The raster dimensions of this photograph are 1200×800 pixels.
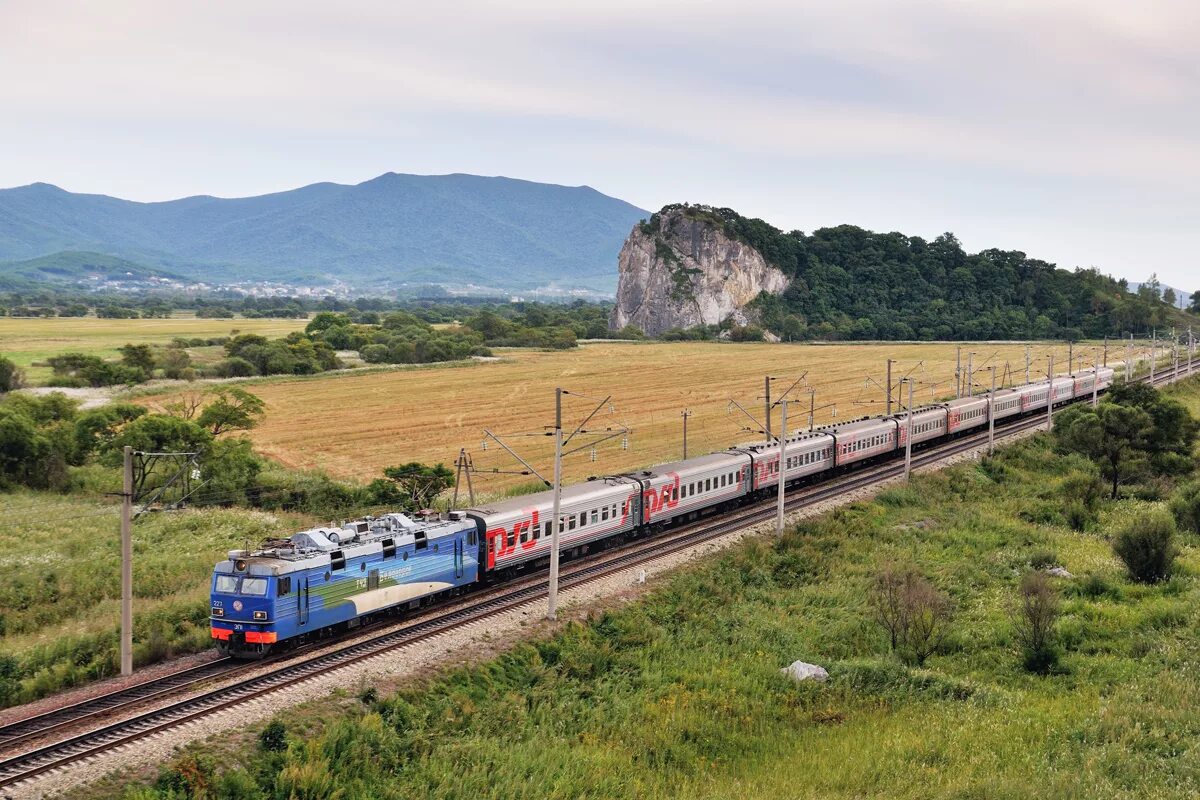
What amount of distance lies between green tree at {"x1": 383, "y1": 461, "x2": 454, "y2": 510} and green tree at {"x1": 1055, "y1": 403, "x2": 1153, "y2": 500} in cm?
3657

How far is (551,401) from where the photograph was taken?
310ft

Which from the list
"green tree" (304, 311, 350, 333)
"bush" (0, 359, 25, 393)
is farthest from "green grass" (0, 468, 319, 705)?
"green tree" (304, 311, 350, 333)

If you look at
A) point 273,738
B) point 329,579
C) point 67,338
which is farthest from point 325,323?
point 273,738

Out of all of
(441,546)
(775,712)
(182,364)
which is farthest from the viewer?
(182,364)

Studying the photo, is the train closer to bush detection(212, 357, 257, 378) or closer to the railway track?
the railway track

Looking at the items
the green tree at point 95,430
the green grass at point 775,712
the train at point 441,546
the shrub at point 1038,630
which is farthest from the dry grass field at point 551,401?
the shrub at point 1038,630

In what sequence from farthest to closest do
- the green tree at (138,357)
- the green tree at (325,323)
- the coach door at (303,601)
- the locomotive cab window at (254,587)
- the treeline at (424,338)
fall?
the green tree at (325,323) → the treeline at (424,338) → the green tree at (138,357) → the coach door at (303,601) → the locomotive cab window at (254,587)

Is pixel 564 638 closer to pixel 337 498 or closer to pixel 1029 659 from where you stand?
pixel 1029 659

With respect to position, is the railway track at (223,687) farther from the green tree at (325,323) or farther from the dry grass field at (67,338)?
the green tree at (325,323)

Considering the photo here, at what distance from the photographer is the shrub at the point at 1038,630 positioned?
93.1 ft

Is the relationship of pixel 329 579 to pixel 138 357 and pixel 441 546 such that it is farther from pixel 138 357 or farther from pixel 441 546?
pixel 138 357

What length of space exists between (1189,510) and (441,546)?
35.3 metres

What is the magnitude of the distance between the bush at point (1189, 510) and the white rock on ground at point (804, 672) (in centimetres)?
2687

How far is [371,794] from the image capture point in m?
20.3
